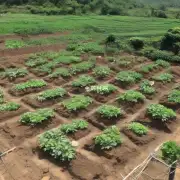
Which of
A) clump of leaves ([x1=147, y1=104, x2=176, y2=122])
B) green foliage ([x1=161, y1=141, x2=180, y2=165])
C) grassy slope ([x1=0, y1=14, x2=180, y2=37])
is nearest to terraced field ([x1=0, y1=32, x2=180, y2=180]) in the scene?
clump of leaves ([x1=147, y1=104, x2=176, y2=122])

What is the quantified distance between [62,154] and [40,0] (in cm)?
3199

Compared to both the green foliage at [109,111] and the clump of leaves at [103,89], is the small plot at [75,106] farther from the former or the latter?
the clump of leaves at [103,89]

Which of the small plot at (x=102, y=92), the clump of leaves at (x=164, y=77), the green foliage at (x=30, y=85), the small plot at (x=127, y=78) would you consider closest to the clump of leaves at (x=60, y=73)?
the green foliage at (x=30, y=85)

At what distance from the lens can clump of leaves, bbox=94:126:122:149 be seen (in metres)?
9.80

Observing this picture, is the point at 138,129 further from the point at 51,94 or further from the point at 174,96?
the point at 51,94

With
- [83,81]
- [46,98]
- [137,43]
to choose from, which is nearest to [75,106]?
[46,98]

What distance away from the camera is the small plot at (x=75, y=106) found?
38.9 feet

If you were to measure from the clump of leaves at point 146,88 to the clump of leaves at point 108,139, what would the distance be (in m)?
4.14

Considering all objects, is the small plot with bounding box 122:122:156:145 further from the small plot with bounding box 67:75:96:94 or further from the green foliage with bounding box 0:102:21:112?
the green foliage with bounding box 0:102:21:112

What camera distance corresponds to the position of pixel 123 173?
8938 mm

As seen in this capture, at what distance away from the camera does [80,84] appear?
46.2 feet

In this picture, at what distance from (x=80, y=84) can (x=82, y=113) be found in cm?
241

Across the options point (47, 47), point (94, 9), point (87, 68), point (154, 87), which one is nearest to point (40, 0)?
point (94, 9)

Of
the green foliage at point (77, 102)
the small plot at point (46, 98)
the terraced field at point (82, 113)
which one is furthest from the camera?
the small plot at point (46, 98)
